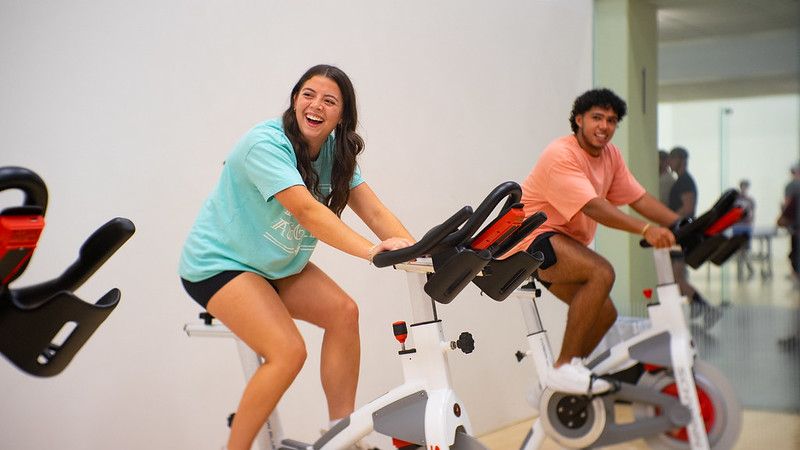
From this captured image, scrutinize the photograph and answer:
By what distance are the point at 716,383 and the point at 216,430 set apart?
6.52 ft

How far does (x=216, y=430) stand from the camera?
8.86ft

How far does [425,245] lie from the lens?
1.47 m

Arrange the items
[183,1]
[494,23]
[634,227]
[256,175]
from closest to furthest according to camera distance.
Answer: [256,175] < [183,1] < [634,227] < [494,23]

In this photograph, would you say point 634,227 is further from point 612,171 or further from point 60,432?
point 60,432

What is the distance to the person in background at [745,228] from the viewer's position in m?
3.72

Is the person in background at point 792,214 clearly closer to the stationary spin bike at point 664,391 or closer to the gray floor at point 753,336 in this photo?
the gray floor at point 753,336

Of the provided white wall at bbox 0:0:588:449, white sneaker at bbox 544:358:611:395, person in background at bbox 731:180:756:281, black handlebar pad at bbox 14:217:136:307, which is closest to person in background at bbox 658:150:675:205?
person in background at bbox 731:180:756:281

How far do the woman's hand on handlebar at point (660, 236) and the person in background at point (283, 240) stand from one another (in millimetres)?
1374

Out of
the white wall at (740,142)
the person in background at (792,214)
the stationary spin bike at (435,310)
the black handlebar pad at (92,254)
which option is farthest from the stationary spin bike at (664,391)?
the black handlebar pad at (92,254)

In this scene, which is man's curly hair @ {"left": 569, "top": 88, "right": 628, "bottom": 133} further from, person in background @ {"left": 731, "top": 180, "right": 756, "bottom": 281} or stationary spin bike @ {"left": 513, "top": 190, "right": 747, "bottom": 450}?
person in background @ {"left": 731, "top": 180, "right": 756, "bottom": 281}

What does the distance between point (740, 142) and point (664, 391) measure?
164 cm

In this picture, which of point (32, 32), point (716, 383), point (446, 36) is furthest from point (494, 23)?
point (32, 32)

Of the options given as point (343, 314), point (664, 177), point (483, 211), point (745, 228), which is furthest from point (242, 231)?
point (664, 177)

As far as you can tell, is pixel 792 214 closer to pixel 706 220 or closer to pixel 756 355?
pixel 756 355
